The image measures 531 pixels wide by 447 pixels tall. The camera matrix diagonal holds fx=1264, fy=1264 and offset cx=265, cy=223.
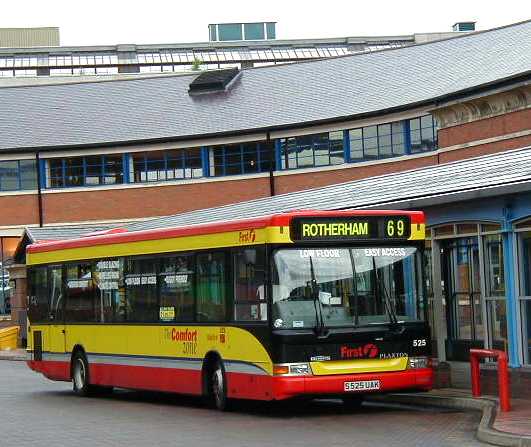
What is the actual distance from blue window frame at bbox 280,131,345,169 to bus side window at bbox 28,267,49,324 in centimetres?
2417

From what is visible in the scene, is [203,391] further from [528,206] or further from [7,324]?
[7,324]

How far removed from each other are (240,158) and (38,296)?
26.2 metres

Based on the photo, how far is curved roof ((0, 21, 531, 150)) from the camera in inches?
1745

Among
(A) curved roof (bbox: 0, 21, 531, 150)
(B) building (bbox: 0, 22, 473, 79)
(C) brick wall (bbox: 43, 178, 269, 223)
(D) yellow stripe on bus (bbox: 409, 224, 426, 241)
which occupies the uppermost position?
(B) building (bbox: 0, 22, 473, 79)

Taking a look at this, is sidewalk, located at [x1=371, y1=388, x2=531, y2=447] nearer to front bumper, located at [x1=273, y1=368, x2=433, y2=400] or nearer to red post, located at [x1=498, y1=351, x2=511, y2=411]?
red post, located at [x1=498, y1=351, x2=511, y2=411]

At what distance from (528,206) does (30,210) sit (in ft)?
121

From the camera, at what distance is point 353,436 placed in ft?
46.0

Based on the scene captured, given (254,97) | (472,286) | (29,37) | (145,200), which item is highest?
(29,37)

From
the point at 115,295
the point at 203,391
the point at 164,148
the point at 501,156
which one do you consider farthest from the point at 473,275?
the point at 164,148

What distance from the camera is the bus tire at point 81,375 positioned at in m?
22.2

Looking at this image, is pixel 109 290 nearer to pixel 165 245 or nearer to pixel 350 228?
pixel 165 245

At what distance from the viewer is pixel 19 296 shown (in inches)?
1818

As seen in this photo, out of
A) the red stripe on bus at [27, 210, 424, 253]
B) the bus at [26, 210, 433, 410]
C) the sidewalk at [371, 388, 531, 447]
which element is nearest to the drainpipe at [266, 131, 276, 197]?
the red stripe on bus at [27, 210, 424, 253]

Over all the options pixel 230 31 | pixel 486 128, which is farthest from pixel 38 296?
pixel 230 31
